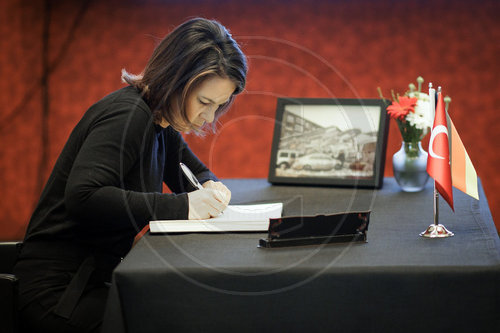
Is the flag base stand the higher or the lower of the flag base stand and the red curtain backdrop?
the lower

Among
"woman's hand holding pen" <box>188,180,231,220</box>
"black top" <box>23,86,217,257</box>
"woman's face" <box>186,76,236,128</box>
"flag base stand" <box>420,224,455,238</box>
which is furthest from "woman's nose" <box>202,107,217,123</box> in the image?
"flag base stand" <box>420,224,455,238</box>

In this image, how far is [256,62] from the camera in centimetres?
318

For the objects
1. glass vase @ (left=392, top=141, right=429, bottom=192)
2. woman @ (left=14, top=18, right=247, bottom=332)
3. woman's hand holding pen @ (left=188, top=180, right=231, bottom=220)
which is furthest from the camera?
glass vase @ (left=392, top=141, right=429, bottom=192)

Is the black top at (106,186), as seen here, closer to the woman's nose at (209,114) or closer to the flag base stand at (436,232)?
the woman's nose at (209,114)

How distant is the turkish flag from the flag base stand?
55 mm

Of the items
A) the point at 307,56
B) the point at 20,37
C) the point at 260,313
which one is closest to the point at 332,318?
the point at 260,313

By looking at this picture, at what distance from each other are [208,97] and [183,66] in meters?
0.11

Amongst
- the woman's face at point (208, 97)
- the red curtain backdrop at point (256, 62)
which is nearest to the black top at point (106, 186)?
the woman's face at point (208, 97)

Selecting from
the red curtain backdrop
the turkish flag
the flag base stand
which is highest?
the red curtain backdrop

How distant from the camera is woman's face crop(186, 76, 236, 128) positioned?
1.47 m

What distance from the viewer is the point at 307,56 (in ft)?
10.3

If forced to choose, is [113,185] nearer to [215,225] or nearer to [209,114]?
[215,225]

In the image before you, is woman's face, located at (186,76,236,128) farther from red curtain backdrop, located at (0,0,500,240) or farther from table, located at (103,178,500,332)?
red curtain backdrop, located at (0,0,500,240)

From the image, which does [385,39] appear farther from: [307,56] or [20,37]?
[20,37]
